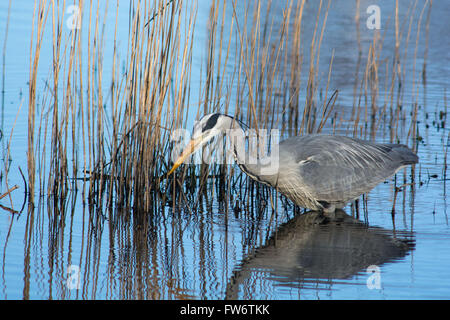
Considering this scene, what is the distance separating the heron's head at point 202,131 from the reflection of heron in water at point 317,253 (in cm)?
92

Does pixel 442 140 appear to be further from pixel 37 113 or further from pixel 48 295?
pixel 48 295

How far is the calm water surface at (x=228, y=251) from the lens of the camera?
13.6 feet

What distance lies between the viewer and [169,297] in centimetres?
399

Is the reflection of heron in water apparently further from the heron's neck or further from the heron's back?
the heron's neck

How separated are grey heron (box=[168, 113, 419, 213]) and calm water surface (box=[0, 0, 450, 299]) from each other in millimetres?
227

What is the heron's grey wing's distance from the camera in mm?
5676

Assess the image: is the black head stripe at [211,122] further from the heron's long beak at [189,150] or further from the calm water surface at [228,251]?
the calm water surface at [228,251]

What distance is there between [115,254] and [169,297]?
803 mm

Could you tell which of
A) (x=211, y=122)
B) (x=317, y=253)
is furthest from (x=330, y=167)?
(x=211, y=122)

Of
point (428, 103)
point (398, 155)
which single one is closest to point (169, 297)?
point (398, 155)

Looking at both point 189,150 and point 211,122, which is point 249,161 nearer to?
point 211,122

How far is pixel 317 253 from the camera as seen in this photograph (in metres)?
4.88

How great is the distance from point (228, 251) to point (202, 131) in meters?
0.96

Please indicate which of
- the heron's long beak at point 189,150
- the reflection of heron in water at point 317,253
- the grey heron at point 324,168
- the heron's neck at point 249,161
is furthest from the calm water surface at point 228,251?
the heron's long beak at point 189,150
